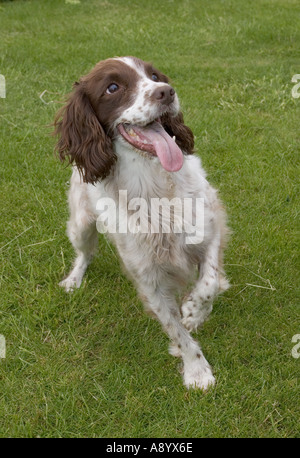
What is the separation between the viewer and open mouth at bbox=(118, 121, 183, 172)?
267cm

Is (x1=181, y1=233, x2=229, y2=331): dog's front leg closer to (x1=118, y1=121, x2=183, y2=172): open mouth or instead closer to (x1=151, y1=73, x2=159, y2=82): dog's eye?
(x1=118, y1=121, x2=183, y2=172): open mouth

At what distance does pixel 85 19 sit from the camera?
29.1 ft

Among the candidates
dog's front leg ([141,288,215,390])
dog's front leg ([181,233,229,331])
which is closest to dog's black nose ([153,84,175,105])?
dog's front leg ([181,233,229,331])

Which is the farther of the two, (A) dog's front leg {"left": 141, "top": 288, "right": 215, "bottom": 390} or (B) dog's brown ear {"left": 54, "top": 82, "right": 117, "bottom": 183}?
(A) dog's front leg {"left": 141, "top": 288, "right": 215, "bottom": 390}

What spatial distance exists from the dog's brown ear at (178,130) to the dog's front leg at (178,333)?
2.58ft

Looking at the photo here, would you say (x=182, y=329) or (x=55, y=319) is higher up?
(x=182, y=329)

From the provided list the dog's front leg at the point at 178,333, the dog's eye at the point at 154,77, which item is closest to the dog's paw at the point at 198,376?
the dog's front leg at the point at 178,333

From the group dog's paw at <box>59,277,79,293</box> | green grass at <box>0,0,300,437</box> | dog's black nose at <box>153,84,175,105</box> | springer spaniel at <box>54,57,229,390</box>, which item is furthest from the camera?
dog's paw at <box>59,277,79,293</box>

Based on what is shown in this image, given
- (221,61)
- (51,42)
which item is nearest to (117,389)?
(221,61)

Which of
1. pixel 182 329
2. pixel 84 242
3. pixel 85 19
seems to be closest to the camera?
pixel 182 329

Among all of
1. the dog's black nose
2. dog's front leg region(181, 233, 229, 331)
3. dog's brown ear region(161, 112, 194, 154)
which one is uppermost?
the dog's black nose

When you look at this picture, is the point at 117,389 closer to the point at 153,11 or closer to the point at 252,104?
the point at 252,104

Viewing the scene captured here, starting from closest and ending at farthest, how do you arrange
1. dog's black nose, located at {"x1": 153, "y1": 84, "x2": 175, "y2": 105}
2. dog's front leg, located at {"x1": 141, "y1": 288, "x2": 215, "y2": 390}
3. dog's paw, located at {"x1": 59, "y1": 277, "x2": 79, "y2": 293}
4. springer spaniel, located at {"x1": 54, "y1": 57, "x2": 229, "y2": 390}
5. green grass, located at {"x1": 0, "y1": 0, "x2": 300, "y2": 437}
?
1. dog's black nose, located at {"x1": 153, "y1": 84, "x2": 175, "y2": 105}
2. springer spaniel, located at {"x1": 54, "y1": 57, "x2": 229, "y2": 390}
3. green grass, located at {"x1": 0, "y1": 0, "x2": 300, "y2": 437}
4. dog's front leg, located at {"x1": 141, "y1": 288, "x2": 215, "y2": 390}
5. dog's paw, located at {"x1": 59, "y1": 277, "x2": 79, "y2": 293}

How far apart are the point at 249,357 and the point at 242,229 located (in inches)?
48.2
